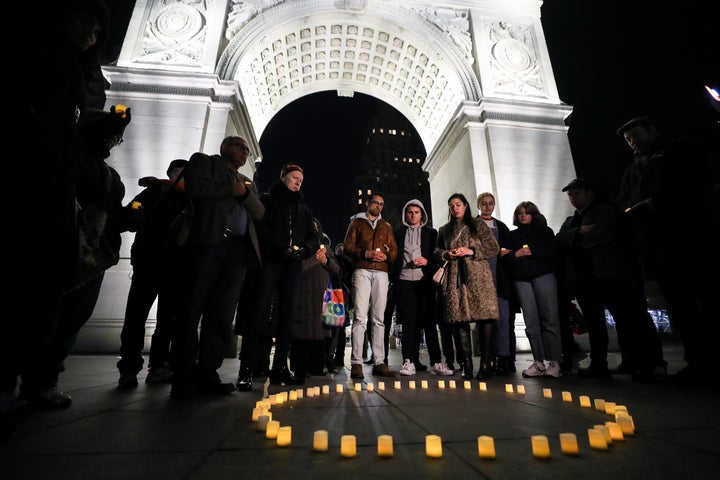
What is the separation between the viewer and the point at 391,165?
70062mm

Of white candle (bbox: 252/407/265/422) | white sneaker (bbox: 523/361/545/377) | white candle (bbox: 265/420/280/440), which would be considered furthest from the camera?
white sneaker (bbox: 523/361/545/377)

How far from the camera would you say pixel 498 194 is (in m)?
10.1

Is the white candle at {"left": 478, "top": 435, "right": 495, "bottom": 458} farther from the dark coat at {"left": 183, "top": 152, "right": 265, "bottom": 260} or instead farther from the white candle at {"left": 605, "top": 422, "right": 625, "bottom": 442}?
the dark coat at {"left": 183, "top": 152, "right": 265, "bottom": 260}

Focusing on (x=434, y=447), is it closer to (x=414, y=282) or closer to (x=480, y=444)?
(x=480, y=444)

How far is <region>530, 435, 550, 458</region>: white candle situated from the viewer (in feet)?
3.99

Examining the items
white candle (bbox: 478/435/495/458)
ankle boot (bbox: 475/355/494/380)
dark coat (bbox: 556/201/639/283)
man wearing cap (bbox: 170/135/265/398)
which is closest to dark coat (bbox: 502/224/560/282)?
dark coat (bbox: 556/201/639/283)

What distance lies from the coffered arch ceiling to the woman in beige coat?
8602mm

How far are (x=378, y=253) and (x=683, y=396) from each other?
111 inches

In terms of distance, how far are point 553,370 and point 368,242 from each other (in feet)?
7.98

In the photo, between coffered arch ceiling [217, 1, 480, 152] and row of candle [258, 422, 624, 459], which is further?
coffered arch ceiling [217, 1, 480, 152]

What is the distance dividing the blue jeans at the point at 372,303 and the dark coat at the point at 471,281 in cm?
75

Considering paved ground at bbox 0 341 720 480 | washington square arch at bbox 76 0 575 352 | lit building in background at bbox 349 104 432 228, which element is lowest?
paved ground at bbox 0 341 720 480

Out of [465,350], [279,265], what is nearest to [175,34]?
[279,265]

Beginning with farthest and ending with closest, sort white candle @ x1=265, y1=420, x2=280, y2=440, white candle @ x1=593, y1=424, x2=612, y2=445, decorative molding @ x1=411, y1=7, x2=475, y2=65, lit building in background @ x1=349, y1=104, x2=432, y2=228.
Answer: lit building in background @ x1=349, y1=104, x2=432, y2=228, decorative molding @ x1=411, y1=7, x2=475, y2=65, white candle @ x1=265, y1=420, x2=280, y2=440, white candle @ x1=593, y1=424, x2=612, y2=445
